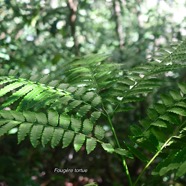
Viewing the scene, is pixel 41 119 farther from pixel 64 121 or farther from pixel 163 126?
pixel 163 126

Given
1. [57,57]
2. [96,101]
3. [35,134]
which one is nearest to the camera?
[35,134]

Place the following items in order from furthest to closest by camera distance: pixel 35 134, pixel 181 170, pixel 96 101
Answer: pixel 96 101 < pixel 35 134 < pixel 181 170

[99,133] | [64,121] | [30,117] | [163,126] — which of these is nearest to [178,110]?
[163,126]

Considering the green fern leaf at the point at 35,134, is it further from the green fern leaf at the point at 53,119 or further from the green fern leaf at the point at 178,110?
the green fern leaf at the point at 178,110

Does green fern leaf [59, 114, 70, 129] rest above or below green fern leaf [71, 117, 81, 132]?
above

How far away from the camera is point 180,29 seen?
3.13 m

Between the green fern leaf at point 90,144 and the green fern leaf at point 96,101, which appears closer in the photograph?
the green fern leaf at point 90,144

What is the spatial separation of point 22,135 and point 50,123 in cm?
11

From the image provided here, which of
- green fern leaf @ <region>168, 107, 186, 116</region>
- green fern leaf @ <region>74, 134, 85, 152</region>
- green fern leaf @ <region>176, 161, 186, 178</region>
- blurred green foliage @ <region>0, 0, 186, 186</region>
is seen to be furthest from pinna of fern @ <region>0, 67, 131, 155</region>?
blurred green foliage @ <region>0, 0, 186, 186</region>

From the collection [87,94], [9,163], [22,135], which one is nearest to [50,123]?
[22,135]

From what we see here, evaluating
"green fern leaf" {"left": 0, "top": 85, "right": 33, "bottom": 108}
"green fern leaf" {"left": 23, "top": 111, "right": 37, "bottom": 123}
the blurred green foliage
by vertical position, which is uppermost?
"green fern leaf" {"left": 0, "top": 85, "right": 33, "bottom": 108}

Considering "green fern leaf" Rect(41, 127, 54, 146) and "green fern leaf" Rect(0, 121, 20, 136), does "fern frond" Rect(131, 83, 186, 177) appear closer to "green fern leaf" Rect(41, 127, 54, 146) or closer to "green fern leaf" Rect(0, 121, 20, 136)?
"green fern leaf" Rect(41, 127, 54, 146)

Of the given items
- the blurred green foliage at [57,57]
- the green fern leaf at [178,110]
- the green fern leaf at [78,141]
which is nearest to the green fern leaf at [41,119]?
the green fern leaf at [78,141]

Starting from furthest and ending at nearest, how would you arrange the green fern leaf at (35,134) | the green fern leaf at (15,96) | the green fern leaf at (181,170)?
1. the green fern leaf at (15,96)
2. the green fern leaf at (35,134)
3. the green fern leaf at (181,170)
